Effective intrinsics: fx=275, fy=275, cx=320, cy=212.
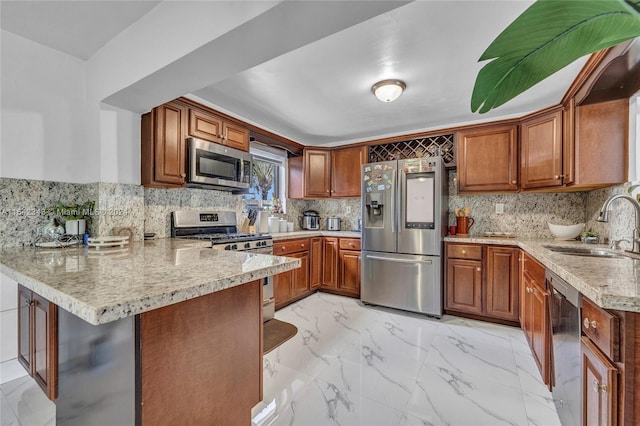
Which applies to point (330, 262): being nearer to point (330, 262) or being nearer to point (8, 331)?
point (330, 262)

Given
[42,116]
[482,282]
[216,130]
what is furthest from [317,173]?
[42,116]

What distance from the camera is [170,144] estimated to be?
7.76 ft

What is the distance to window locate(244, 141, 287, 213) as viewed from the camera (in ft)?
12.0

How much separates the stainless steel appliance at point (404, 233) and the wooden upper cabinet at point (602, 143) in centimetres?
112

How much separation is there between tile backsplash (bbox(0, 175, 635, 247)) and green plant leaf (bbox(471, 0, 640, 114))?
7.43ft

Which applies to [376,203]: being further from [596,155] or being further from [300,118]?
[596,155]

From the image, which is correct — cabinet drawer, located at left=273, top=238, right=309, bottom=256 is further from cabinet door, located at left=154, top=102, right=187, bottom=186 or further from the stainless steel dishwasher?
the stainless steel dishwasher

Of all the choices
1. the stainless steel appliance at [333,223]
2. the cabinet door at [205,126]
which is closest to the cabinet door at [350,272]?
the stainless steel appliance at [333,223]

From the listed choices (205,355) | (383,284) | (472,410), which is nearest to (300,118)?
(383,284)

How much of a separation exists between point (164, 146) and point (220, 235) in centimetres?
93

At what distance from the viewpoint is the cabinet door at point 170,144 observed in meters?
2.28

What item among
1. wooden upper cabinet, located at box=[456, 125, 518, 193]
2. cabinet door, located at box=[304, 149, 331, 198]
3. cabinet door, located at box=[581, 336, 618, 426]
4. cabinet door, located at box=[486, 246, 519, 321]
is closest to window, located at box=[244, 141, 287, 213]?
cabinet door, located at box=[304, 149, 331, 198]

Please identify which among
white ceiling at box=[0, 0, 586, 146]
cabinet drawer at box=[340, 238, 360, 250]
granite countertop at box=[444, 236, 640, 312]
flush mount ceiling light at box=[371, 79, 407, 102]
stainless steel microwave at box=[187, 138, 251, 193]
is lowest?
cabinet drawer at box=[340, 238, 360, 250]

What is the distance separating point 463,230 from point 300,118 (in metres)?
2.35
